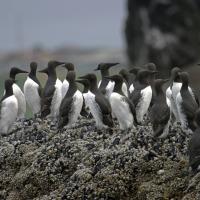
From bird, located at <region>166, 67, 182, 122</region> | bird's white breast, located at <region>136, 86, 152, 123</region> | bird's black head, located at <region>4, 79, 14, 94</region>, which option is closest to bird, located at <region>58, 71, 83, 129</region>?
bird's white breast, located at <region>136, 86, 152, 123</region>

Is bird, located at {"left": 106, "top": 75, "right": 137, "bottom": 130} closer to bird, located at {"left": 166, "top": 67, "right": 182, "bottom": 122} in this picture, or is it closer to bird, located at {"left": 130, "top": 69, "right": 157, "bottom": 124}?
bird, located at {"left": 130, "top": 69, "right": 157, "bottom": 124}

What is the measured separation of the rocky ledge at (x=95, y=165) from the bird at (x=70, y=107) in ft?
0.61

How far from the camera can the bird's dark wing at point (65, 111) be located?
17.0m

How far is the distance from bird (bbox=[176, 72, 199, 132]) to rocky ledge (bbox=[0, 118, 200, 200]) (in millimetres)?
195

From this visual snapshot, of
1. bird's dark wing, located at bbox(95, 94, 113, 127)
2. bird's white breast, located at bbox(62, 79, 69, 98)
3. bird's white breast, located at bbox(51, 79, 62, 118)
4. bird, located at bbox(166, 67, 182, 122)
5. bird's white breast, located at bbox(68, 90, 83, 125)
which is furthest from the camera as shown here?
bird's white breast, located at bbox(62, 79, 69, 98)

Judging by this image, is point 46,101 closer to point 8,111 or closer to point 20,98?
point 8,111

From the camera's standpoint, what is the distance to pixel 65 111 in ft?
55.8

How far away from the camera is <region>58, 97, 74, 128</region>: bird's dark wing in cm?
1702

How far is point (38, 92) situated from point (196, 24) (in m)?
41.6

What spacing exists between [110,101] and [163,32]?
42833 millimetres

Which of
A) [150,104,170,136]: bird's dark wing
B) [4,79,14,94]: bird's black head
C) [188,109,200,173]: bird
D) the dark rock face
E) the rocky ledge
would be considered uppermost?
[4,79,14,94]: bird's black head

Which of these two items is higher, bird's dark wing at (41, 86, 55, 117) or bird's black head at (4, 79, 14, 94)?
bird's black head at (4, 79, 14, 94)

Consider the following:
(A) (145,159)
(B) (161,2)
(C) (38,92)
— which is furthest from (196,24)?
(A) (145,159)

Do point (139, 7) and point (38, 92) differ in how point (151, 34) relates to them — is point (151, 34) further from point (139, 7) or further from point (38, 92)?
point (38, 92)
